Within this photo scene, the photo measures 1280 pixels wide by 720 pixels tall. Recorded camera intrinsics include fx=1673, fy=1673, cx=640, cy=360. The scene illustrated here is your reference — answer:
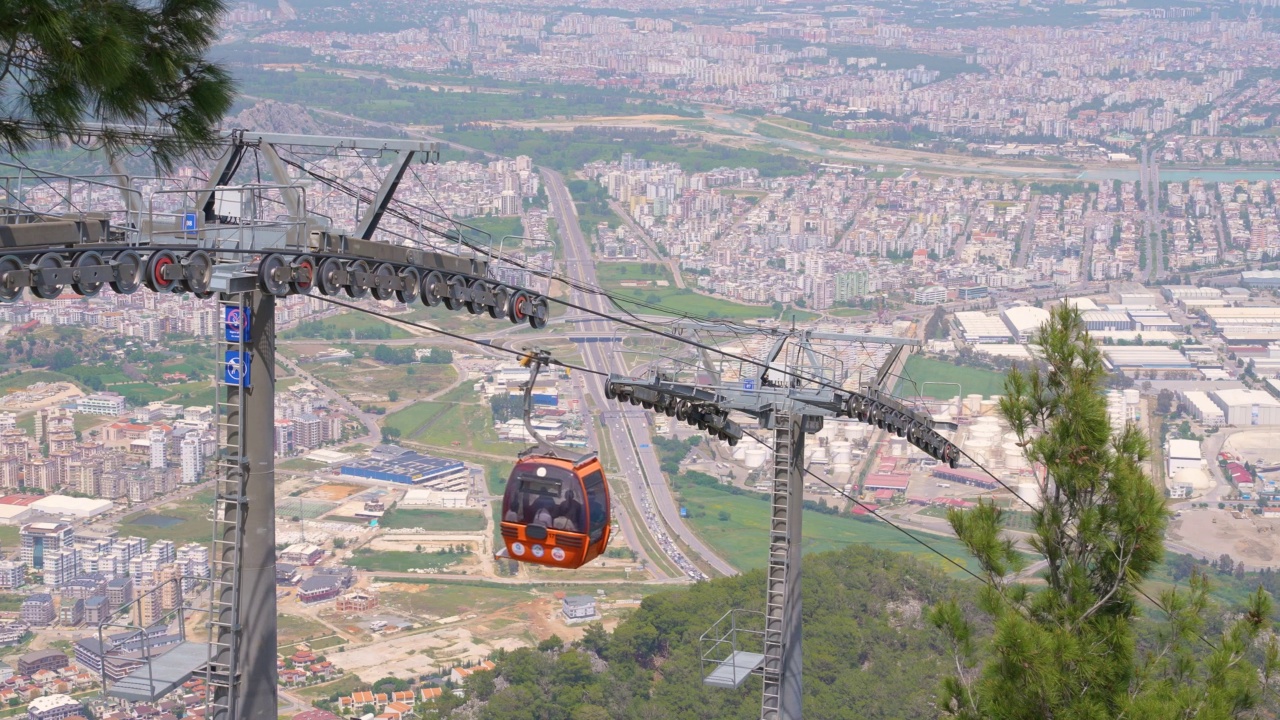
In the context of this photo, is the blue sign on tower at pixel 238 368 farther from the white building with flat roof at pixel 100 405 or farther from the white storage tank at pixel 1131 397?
the white storage tank at pixel 1131 397

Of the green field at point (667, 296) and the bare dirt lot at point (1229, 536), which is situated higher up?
the green field at point (667, 296)

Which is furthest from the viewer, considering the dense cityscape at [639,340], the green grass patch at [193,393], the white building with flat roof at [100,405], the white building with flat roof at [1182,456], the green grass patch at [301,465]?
the green grass patch at [193,393]

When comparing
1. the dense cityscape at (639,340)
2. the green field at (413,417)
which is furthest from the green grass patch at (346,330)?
the green field at (413,417)

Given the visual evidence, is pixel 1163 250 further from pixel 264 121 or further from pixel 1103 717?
pixel 1103 717

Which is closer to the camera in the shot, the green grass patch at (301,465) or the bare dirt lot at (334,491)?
the bare dirt lot at (334,491)

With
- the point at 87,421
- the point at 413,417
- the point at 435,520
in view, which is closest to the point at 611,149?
the point at 413,417

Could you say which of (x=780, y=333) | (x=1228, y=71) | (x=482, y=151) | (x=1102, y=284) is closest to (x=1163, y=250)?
(x=1102, y=284)
